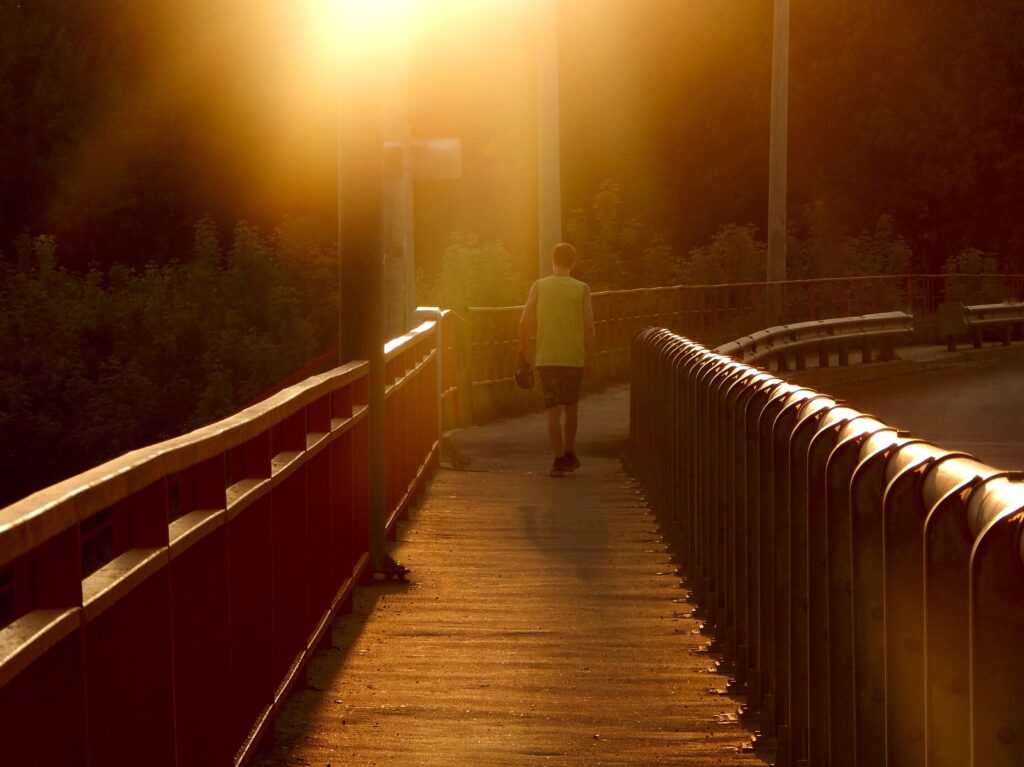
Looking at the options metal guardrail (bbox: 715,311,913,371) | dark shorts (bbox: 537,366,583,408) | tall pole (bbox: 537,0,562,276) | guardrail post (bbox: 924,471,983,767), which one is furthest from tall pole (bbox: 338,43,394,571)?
tall pole (bbox: 537,0,562,276)

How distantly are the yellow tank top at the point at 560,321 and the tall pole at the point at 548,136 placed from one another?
11.5m

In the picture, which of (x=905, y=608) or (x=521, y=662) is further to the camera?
(x=521, y=662)

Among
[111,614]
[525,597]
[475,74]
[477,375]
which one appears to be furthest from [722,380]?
[475,74]

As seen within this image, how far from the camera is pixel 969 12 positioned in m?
61.4

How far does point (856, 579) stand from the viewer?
15.8 ft

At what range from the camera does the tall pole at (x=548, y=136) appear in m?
27.1

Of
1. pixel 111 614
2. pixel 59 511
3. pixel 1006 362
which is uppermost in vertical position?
pixel 59 511

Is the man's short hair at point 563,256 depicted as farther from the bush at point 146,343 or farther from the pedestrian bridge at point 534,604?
the bush at point 146,343

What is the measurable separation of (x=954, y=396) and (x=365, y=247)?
55.1 ft

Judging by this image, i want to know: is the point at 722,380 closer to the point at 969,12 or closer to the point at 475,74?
the point at 475,74

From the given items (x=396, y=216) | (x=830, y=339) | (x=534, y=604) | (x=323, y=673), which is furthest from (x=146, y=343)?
(x=323, y=673)

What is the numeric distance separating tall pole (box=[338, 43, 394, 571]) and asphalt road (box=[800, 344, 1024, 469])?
8.05 metres

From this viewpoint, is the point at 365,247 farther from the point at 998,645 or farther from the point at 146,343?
the point at 146,343

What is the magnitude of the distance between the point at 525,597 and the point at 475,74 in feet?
160
